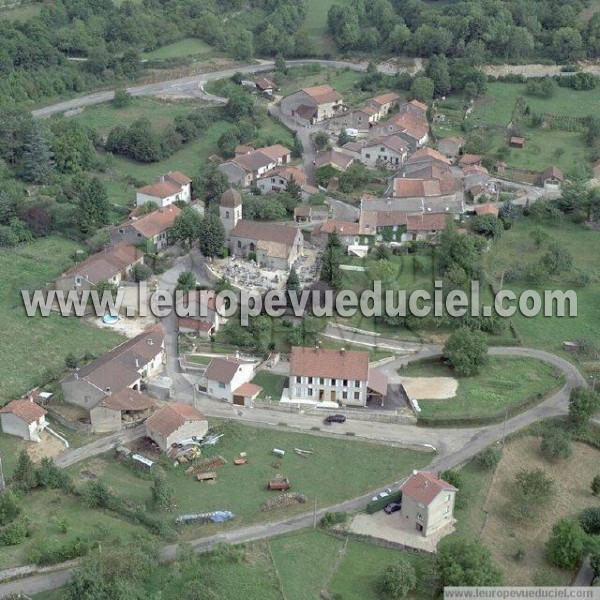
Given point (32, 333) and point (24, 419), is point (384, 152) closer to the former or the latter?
point (32, 333)

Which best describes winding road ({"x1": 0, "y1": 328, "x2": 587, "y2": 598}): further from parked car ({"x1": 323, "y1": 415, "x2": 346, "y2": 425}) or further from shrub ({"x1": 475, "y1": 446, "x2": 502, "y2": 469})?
shrub ({"x1": 475, "y1": 446, "x2": 502, "y2": 469})

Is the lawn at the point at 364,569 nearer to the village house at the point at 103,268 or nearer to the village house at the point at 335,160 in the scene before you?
the village house at the point at 103,268

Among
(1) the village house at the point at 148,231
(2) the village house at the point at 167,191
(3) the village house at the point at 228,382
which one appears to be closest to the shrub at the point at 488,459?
(3) the village house at the point at 228,382

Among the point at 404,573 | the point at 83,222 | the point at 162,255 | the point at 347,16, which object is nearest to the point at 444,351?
the point at 404,573

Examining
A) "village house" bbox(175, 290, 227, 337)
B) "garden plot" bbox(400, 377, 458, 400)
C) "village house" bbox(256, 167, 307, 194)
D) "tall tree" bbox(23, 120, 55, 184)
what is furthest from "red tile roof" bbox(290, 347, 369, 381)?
"tall tree" bbox(23, 120, 55, 184)

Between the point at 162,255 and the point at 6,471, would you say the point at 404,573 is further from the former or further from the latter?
the point at 162,255

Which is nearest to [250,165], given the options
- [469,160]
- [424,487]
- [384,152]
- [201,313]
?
[384,152]
